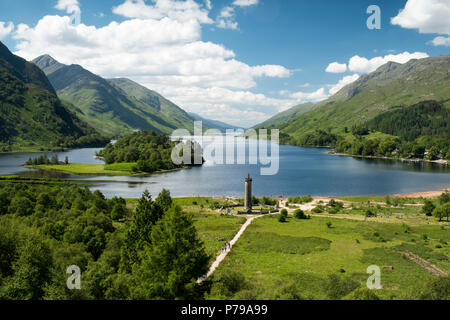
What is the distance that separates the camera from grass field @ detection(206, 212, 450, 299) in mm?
35625

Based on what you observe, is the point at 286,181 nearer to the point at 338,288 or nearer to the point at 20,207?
the point at 20,207

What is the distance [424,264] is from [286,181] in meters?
98.1

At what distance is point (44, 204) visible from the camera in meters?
74.8

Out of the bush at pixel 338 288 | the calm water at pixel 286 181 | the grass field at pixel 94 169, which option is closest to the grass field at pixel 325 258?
the bush at pixel 338 288

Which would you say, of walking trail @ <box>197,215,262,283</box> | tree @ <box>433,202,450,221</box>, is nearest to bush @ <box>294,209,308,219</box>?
walking trail @ <box>197,215,262,283</box>

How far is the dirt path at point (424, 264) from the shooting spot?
4425 cm

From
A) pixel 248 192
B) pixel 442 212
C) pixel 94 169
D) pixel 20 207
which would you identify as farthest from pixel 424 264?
pixel 94 169

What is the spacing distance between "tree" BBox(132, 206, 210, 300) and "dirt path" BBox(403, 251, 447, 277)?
1259 inches

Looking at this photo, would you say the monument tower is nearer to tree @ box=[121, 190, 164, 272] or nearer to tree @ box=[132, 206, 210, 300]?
tree @ box=[121, 190, 164, 272]

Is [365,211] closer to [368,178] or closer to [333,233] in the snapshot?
[333,233]

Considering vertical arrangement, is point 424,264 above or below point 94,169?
below

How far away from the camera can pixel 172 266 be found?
105 ft

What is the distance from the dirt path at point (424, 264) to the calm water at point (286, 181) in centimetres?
6899

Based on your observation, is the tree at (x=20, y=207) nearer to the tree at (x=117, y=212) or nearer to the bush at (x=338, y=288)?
the tree at (x=117, y=212)
